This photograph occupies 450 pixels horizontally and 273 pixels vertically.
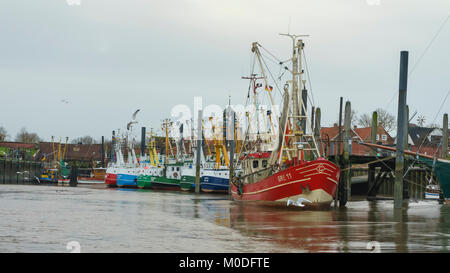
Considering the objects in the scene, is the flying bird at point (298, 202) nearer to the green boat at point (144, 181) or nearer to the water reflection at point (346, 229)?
the water reflection at point (346, 229)

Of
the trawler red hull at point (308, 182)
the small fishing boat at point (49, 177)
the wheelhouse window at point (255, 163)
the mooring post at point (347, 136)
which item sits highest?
the mooring post at point (347, 136)

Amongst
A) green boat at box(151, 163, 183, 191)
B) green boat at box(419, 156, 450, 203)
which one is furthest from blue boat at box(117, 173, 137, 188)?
green boat at box(419, 156, 450, 203)

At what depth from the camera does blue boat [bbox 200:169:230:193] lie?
62.2 m

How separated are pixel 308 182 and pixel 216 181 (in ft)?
Answer: 102

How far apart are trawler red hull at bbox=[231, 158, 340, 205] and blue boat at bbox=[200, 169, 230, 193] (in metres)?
27.3

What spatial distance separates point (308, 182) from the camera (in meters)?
32.0

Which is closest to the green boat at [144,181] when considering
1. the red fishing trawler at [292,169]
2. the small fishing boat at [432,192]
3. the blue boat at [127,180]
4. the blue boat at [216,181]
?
the blue boat at [127,180]

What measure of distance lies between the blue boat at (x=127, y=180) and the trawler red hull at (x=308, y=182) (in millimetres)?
51155

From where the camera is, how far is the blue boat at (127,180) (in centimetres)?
8375

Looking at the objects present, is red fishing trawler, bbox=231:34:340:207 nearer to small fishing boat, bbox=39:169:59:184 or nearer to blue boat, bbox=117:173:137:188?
blue boat, bbox=117:173:137:188
